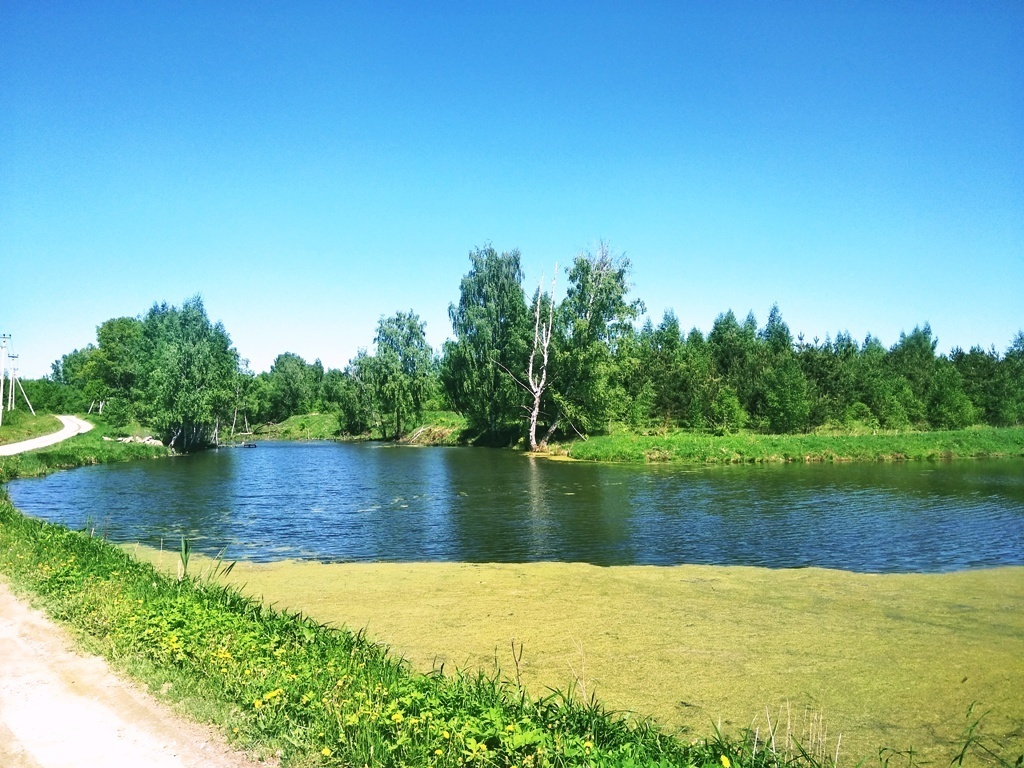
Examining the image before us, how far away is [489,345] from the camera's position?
5981 cm

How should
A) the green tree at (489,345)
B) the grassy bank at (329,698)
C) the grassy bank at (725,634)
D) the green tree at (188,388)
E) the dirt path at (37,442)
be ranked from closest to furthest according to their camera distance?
the grassy bank at (329,698) → the grassy bank at (725,634) → the dirt path at (37,442) → the green tree at (188,388) → the green tree at (489,345)

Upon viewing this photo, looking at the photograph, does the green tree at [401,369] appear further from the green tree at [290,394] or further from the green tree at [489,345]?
the green tree at [290,394]

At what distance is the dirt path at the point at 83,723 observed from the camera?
507cm

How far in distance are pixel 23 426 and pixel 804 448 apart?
59623 mm

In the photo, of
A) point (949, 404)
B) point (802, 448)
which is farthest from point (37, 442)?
point (949, 404)

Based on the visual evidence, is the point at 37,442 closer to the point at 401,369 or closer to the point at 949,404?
the point at 401,369

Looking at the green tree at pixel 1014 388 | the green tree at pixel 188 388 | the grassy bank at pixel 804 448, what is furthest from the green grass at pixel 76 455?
the green tree at pixel 1014 388

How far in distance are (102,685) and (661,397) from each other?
5255cm

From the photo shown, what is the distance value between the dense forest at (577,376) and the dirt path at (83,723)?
144 feet

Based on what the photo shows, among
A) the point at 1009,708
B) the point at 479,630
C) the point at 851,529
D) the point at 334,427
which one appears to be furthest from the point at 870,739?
the point at 334,427

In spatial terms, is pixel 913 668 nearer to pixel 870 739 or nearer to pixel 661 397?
pixel 870 739

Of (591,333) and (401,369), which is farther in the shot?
(401,369)

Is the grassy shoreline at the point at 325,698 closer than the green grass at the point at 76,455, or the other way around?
the grassy shoreline at the point at 325,698

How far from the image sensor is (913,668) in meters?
8.07
